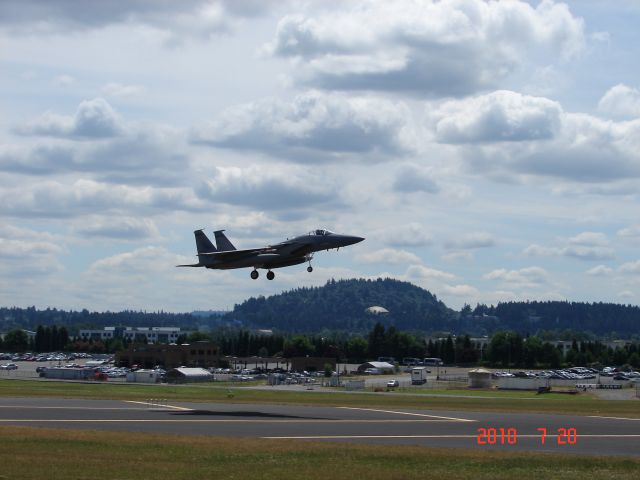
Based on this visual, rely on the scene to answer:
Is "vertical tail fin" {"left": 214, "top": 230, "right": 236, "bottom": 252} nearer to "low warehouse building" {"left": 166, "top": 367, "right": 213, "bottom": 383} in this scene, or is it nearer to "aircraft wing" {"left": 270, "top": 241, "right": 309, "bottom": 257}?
"aircraft wing" {"left": 270, "top": 241, "right": 309, "bottom": 257}

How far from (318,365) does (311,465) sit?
160 m

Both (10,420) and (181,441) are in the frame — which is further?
(10,420)

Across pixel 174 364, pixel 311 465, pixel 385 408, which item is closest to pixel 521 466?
pixel 311 465

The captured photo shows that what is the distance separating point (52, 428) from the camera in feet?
145

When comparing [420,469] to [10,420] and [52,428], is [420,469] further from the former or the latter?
[10,420]

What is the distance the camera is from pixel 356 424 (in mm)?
50156

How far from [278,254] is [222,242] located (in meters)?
9.86

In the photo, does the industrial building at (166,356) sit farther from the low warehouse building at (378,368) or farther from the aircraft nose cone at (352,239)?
the aircraft nose cone at (352,239)
